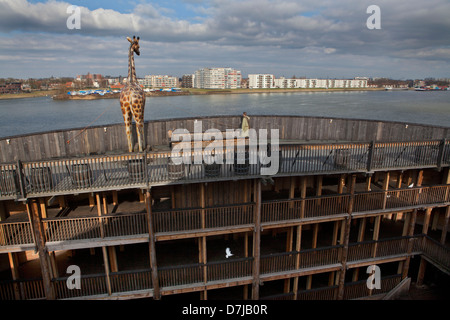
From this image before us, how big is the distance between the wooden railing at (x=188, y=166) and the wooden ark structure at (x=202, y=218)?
0.05 metres

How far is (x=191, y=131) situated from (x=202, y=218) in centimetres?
967

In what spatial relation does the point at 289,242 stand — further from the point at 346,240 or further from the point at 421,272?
the point at 421,272

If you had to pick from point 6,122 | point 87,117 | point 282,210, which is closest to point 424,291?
point 282,210

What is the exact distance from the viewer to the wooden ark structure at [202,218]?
1253 cm

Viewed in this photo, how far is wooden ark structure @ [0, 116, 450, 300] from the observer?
41.1ft

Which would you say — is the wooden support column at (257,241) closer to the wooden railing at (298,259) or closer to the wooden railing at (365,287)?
the wooden railing at (298,259)

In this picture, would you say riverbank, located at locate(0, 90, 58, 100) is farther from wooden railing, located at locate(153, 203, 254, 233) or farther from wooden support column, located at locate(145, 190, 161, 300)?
wooden support column, located at locate(145, 190, 161, 300)

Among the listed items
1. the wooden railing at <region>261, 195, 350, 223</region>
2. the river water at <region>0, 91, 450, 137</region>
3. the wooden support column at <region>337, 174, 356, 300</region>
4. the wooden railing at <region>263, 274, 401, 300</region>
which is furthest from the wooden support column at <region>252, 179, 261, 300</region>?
the river water at <region>0, 91, 450, 137</region>

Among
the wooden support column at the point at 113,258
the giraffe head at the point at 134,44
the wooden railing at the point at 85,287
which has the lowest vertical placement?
the wooden railing at the point at 85,287

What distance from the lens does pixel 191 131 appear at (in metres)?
21.9

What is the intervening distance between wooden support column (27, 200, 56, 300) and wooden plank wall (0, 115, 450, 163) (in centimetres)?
525

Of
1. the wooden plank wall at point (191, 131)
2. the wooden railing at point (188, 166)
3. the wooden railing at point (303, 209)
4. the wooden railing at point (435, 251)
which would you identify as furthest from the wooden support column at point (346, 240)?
the wooden plank wall at point (191, 131)

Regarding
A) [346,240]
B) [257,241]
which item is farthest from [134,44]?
[346,240]
